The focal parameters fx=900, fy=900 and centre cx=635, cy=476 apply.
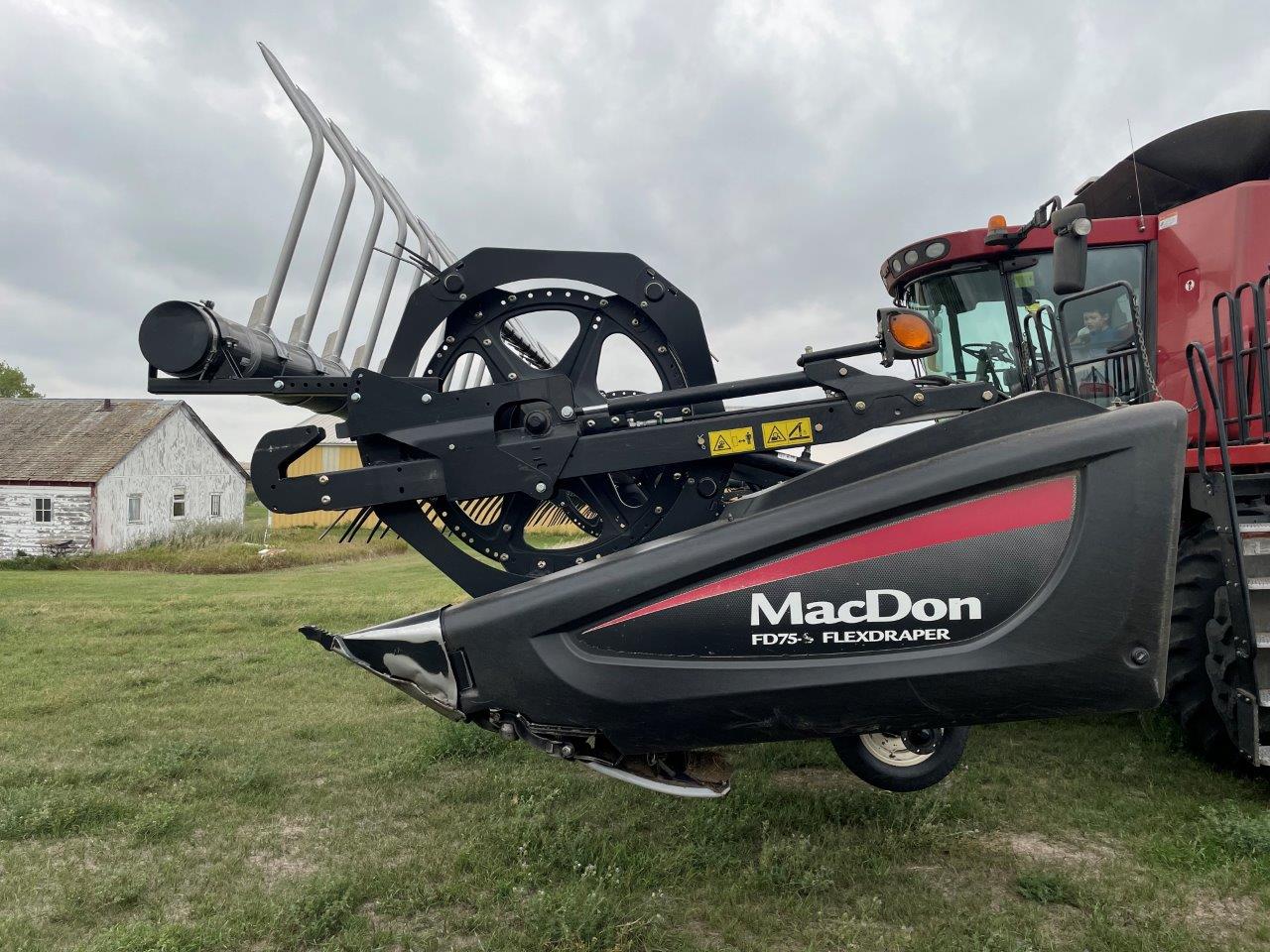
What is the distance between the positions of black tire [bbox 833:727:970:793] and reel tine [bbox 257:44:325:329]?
10.1 feet

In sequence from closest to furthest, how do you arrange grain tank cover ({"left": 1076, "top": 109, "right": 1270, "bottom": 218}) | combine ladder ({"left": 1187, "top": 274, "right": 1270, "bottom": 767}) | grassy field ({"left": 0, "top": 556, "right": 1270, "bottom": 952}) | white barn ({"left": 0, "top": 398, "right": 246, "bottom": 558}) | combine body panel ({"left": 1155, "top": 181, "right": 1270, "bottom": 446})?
grassy field ({"left": 0, "top": 556, "right": 1270, "bottom": 952}) < combine ladder ({"left": 1187, "top": 274, "right": 1270, "bottom": 767}) < combine body panel ({"left": 1155, "top": 181, "right": 1270, "bottom": 446}) < grain tank cover ({"left": 1076, "top": 109, "right": 1270, "bottom": 218}) < white barn ({"left": 0, "top": 398, "right": 246, "bottom": 558})

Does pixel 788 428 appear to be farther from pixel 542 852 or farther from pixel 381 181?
pixel 381 181

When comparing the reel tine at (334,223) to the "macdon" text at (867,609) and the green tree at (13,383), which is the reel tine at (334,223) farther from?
the green tree at (13,383)

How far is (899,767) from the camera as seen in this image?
146 inches

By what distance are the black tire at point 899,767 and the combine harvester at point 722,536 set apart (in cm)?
1

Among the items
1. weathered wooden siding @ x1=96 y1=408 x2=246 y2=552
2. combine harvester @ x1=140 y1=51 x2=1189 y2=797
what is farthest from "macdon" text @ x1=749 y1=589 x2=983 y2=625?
weathered wooden siding @ x1=96 y1=408 x2=246 y2=552

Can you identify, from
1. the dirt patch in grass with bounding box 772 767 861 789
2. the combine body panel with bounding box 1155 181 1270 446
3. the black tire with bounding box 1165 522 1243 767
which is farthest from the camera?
the combine body panel with bounding box 1155 181 1270 446

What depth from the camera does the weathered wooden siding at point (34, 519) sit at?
1001 inches

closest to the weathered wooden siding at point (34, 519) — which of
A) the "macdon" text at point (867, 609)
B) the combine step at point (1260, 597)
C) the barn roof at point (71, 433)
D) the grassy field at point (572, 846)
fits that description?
the barn roof at point (71, 433)

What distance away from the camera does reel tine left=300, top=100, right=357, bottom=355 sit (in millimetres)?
4207

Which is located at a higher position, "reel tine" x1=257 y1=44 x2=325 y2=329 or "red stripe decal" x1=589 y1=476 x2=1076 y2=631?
"reel tine" x1=257 y1=44 x2=325 y2=329

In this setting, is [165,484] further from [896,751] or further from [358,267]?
[896,751]

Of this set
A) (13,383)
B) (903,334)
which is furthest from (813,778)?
(13,383)

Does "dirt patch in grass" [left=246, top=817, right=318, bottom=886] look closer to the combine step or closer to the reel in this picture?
the reel
